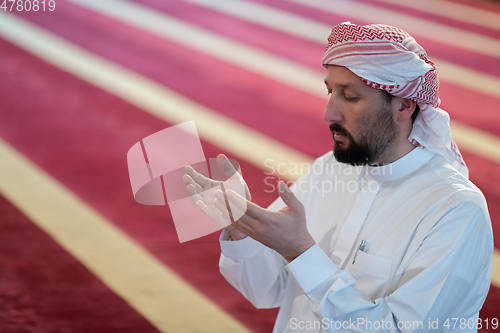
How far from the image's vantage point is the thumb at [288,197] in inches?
42.8

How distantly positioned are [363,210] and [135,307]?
143 cm

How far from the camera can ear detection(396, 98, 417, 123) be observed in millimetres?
1387

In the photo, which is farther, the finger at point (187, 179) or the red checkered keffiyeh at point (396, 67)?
the red checkered keffiyeh at point (396, 67)

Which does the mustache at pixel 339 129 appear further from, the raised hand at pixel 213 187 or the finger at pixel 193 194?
the finger at pixel 193 194

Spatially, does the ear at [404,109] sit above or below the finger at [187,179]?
above

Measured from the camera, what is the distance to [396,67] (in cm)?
131

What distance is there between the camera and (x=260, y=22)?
7512 mm

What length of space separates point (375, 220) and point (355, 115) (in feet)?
0.90

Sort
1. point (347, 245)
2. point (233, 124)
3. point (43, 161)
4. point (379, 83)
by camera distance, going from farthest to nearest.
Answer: point (233, 124) < point (43, 161) < point (347, 245) < point (379, 83)

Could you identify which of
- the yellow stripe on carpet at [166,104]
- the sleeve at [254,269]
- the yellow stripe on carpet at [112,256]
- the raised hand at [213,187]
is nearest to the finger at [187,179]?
the raised hand at [213,187]

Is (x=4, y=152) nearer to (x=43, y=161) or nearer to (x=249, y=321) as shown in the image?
(x=43, y=161)

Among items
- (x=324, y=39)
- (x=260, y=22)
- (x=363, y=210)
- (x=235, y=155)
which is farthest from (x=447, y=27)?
(x=363, y=210)

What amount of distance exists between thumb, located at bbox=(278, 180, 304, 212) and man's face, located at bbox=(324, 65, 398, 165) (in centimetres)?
29

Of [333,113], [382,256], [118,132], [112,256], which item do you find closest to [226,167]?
[333,113]
